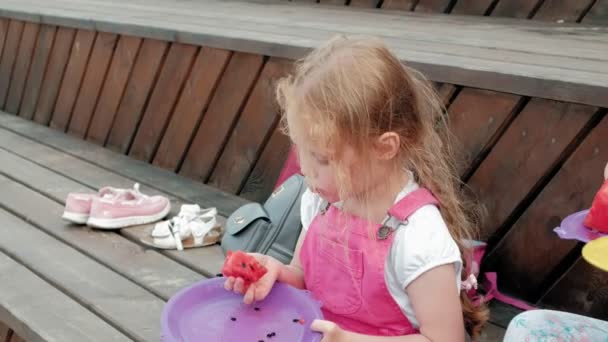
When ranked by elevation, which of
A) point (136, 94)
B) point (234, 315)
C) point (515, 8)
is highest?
point (515, 8)

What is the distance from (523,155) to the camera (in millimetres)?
2012

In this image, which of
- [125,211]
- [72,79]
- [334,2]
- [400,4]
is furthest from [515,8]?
[72,79]

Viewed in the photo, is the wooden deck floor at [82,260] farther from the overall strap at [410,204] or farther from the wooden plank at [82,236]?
the overall strap at [410,204]

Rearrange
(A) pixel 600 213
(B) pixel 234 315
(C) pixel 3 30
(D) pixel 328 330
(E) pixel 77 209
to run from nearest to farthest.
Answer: (A) pixel 600 213 → (D) pixel 328 330 → (B) pixel 234 315 → (E) pixel 77 209 → (C) pixel 3 30

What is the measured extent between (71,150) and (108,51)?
53 centimetres

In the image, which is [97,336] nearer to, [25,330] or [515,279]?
[25,330]

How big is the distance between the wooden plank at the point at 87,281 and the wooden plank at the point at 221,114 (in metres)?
0.78

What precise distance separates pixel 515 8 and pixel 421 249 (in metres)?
2.47

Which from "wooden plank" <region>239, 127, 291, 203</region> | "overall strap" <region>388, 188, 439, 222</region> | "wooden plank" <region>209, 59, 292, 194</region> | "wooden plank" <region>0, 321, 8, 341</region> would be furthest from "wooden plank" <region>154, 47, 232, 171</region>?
"overall strap" <region>388, 188, 439, 222</region>

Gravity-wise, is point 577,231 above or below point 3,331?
above

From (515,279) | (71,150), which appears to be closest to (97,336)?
(515,279)

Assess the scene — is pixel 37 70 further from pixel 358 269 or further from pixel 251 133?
pixel 358 269

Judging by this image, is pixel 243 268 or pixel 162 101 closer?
pixel 243 268

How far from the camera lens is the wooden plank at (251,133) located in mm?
2783
